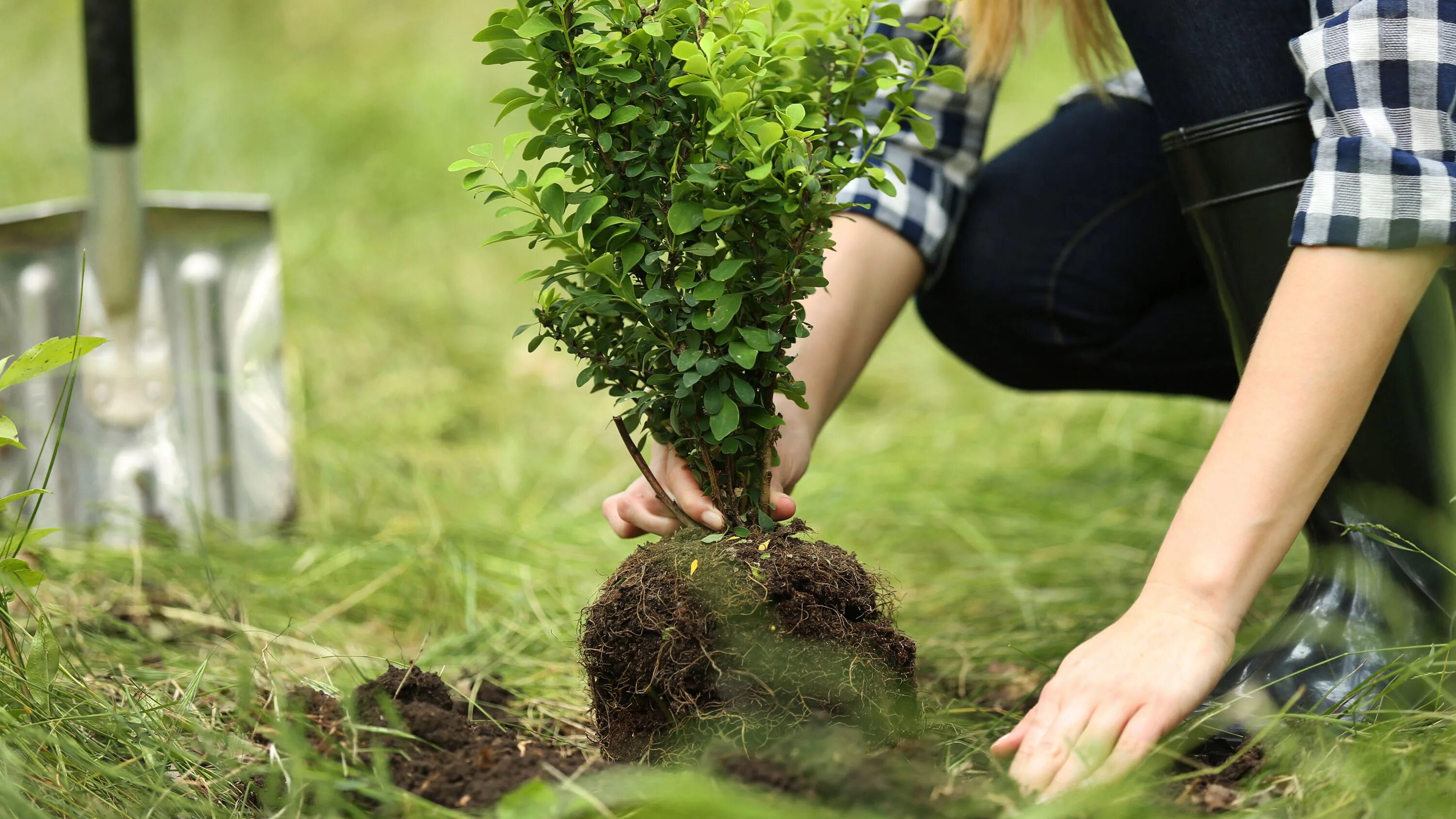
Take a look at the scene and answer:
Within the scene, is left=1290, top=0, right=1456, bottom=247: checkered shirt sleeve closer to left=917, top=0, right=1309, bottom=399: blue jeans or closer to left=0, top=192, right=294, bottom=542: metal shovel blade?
left=917, top=0, right=1309, bottom=399: blue jeans

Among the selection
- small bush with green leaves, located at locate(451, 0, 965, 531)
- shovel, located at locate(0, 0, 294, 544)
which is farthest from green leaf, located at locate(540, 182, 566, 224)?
shovel, located at locate(0, 0, 294, 544)

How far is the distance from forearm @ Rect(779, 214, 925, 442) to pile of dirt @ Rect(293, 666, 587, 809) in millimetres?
459

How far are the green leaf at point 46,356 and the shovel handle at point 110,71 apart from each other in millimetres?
1282

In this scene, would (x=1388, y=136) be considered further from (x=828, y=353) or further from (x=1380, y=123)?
(x=828, y=353)

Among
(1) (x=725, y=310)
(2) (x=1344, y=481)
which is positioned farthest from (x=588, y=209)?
(2) (x=1344, y=481)

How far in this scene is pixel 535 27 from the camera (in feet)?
2.95

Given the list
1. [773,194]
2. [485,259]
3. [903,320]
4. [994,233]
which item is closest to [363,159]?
[485,259]

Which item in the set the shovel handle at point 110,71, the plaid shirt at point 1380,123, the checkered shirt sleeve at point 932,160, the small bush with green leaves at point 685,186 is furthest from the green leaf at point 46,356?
the shovel handle at point 110,71

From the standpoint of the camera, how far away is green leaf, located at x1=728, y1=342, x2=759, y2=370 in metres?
0.95

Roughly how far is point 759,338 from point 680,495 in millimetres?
217

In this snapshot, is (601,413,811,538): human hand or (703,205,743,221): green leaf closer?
(703,205,743,221): green leaf

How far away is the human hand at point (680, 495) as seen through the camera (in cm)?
109

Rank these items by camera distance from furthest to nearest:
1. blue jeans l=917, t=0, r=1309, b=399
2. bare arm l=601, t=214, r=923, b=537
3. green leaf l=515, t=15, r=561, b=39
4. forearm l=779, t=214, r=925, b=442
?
blue jeans l=917, t=0, r=1309, b=399 < forearm l=779, t=214, r=925, b=442 < bare arm l=601, t=214, r=923, b=537 < green leaf l=515, t=15, r=561, b=39

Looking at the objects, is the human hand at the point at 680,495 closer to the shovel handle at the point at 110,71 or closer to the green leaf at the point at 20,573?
the green leaf at the point at 20,573
